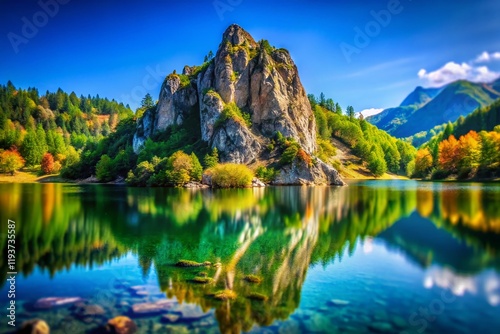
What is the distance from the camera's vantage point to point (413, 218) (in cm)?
4588

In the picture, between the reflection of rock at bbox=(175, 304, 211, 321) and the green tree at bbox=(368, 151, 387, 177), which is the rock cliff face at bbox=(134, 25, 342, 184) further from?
the reflection of rock at bbox=(175, 304, 211, 321)

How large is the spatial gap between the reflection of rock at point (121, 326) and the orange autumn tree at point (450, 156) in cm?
15073

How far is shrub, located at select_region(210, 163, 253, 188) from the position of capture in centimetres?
11212

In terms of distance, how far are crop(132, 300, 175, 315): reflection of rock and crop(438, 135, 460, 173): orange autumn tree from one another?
485 ft

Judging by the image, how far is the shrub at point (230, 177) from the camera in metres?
112

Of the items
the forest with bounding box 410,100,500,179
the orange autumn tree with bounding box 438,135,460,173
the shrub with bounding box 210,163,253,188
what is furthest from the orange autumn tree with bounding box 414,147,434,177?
the shrub with bounding box 210,163,253,188

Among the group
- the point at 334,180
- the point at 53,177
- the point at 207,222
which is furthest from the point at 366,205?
the point at 53,177

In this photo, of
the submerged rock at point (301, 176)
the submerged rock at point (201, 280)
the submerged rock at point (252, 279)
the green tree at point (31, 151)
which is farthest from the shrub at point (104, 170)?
the submerged rock at point (252, 279)

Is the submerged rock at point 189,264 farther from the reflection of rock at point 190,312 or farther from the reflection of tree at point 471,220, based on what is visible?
the reflection of tree at point 471,220

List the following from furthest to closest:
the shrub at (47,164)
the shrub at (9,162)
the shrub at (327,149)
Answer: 1. the shrub at (327,149)
2. the shrub at (47,164)
3. the shrub at (9,162)

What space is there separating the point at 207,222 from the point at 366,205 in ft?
95.5

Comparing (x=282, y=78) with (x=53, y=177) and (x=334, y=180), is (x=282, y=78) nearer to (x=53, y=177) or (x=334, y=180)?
(x=334, y=180)

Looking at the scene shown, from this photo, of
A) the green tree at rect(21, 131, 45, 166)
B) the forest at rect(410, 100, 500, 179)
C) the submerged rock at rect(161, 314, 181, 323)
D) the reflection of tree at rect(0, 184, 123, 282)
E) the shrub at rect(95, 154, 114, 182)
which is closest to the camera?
the submerged rock at rect(161, 314, 181, 323)

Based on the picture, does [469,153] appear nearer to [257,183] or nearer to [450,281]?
[257,183]
